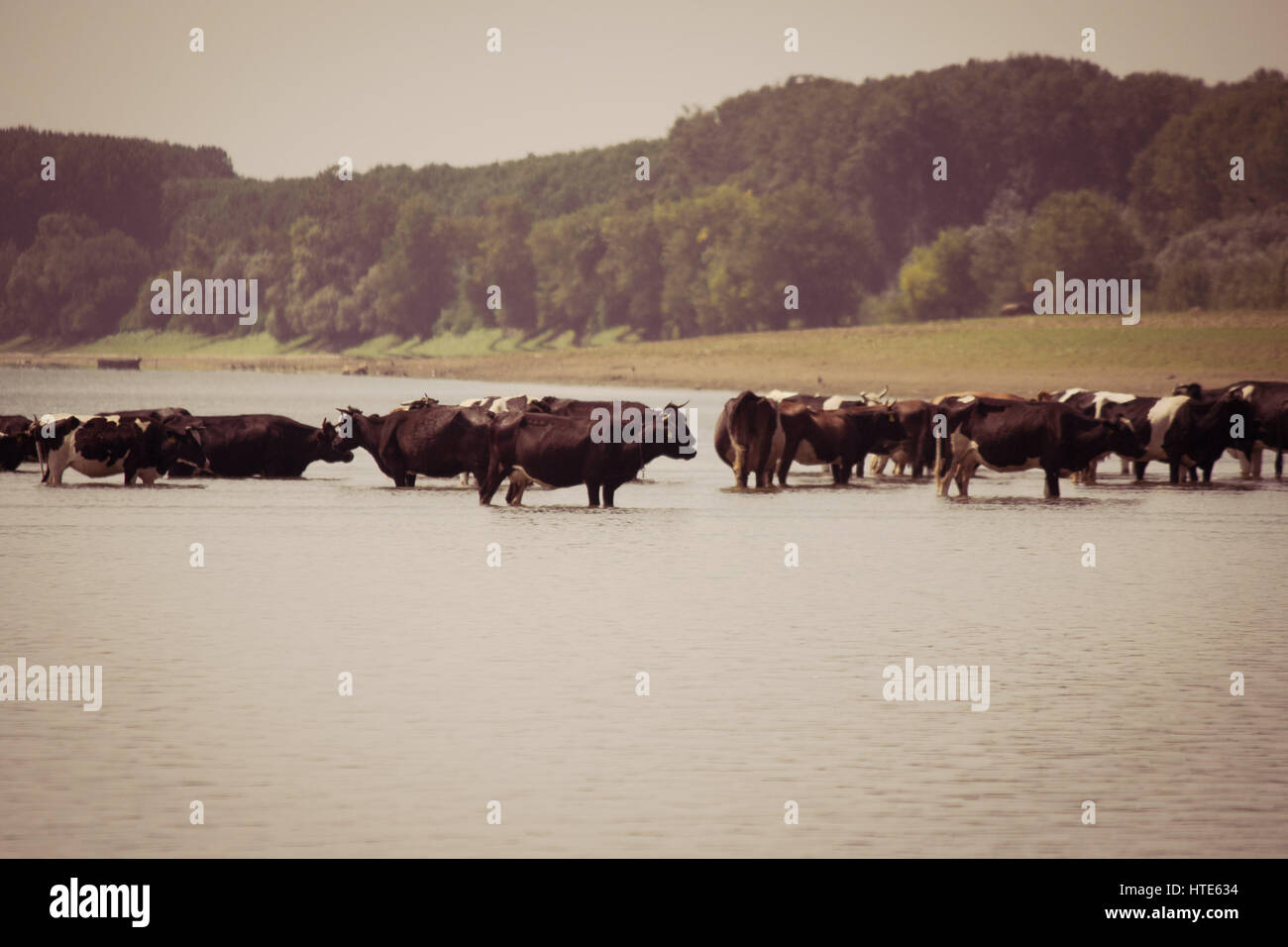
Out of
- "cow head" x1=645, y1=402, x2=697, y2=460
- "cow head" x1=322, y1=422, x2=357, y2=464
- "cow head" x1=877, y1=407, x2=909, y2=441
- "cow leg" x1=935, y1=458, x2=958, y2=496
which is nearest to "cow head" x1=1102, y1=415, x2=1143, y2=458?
"cow leg" x1=935, y1=458, x2=958, y2=496

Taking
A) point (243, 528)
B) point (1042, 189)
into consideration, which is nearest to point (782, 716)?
point (243, 528)

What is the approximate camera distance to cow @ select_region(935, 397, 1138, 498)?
2922 cm

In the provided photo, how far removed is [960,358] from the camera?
8875 centimetres

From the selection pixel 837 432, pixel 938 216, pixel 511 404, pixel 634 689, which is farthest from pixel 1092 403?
pixel 938 216

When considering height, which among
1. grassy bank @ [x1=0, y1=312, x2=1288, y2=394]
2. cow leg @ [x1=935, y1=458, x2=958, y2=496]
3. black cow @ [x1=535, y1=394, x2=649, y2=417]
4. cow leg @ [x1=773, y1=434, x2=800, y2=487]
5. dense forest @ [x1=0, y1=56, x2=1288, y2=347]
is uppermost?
dense forest @ [x1=0, y1=56, x2=1288, y2=347]

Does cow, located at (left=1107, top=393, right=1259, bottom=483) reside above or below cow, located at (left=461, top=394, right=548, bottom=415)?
below

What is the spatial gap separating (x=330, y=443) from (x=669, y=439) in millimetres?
9183

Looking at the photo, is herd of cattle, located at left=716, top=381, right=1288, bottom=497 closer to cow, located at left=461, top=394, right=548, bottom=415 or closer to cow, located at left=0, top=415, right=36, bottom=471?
cow, located at left=461, top=394, right=548, bottom=415

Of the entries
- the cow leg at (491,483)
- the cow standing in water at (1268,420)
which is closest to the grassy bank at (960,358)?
the cow standing in water at (1268,420)

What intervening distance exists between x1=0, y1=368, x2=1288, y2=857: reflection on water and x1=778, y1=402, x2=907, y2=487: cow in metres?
7.08

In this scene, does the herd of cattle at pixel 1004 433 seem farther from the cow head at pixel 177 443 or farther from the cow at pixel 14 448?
the cow at pixel 14 448

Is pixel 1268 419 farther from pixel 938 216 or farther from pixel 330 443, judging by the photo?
pixel 938 216

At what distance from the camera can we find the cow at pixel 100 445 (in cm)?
3186
